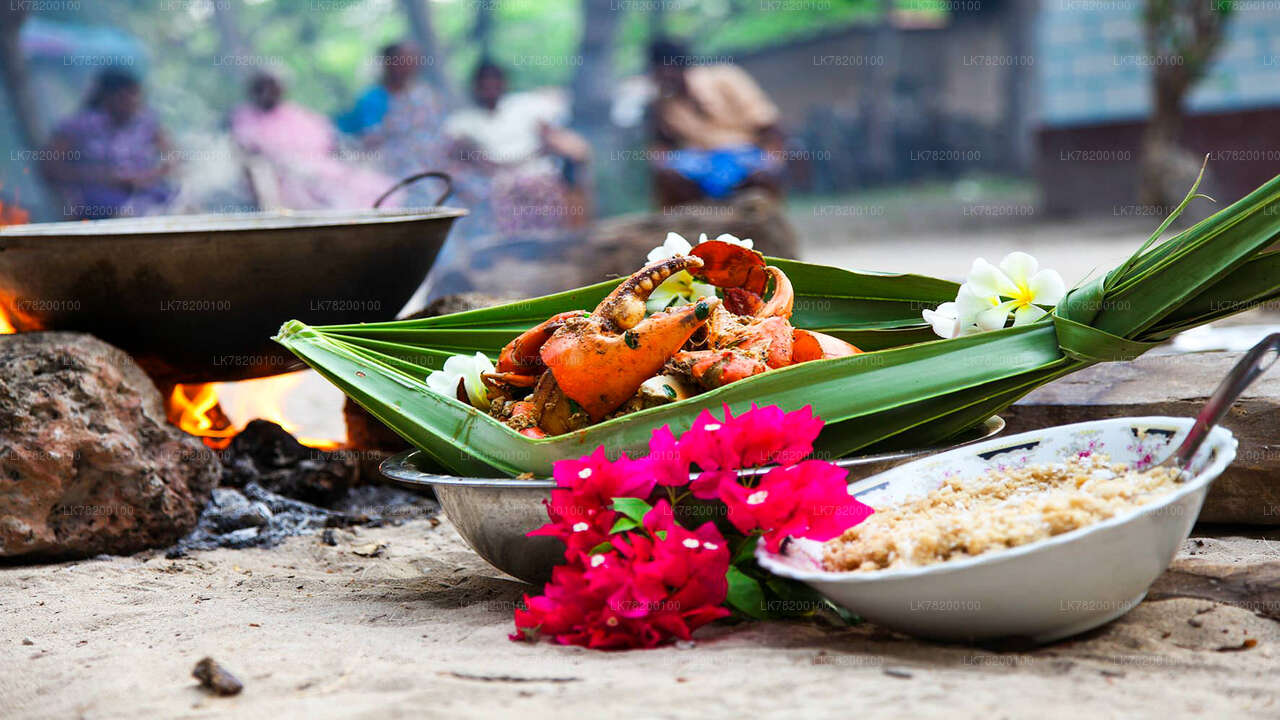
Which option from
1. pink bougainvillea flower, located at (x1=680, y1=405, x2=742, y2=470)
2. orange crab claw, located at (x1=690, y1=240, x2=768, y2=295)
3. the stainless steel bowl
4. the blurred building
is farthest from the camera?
the blurred building

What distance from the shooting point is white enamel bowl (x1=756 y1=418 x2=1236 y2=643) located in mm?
1819

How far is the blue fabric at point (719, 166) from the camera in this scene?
9.43 m

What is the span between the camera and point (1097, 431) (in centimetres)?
229

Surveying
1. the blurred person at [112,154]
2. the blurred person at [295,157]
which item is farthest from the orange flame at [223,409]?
the blurred person at [112,154]

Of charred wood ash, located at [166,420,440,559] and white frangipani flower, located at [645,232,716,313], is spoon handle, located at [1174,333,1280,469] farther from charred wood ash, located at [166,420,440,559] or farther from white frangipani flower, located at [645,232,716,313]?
charred wood ash, located at [166,420,440,559]

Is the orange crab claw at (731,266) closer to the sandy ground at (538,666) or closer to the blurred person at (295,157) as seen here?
the sandy ground at (538,666)

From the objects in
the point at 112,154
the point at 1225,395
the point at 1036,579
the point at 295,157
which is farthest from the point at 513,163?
the point at 1036,579

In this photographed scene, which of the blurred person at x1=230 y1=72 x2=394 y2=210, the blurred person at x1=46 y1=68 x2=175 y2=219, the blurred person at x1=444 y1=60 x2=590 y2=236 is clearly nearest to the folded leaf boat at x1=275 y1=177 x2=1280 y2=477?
the blurred person at x1=230 y1=72 x2=394 y2=210

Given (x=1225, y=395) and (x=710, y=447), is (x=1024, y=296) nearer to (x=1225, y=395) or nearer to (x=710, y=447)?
(x=1225, y=395)

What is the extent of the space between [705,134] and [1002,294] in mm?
7557

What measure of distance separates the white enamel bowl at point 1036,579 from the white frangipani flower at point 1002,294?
1.75ft

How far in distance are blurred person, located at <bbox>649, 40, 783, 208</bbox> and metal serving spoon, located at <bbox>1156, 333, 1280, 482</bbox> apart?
7.43 meters

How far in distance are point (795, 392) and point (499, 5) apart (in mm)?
26159

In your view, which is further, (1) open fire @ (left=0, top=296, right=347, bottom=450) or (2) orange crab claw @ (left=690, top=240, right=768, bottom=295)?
(1) open fire @ (left=0, top=296, right=347, bottom=450)
